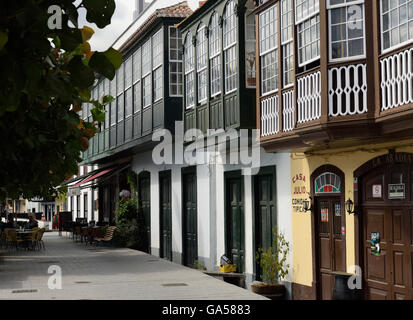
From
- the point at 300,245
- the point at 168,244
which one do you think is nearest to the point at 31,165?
the point at 300,245

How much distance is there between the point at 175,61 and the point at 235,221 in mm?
6953

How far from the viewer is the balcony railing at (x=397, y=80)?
1051 cm

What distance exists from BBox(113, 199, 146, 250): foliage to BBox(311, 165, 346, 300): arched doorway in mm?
13854

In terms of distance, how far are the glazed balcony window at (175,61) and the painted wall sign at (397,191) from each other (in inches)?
470

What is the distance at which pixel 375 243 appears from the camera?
1284 cm

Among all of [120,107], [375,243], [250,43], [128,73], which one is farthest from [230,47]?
[120,107]

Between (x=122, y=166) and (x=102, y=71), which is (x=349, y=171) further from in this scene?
(x=122, y=166)

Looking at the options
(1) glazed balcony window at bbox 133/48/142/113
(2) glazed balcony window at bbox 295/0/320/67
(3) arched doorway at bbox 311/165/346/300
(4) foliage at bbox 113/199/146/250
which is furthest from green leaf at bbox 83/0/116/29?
(4) foliage at bbox 113/199/146/250

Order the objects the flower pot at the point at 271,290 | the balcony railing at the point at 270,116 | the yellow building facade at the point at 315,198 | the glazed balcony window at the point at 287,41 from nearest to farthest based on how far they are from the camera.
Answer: the yellow building facade at the point at 315,198 → the glazed balcony window at the point at 287,41 → the balcony railing at the point at 270,116 → the flower pot at the point at 271,290

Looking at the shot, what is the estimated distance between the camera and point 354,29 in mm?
12070

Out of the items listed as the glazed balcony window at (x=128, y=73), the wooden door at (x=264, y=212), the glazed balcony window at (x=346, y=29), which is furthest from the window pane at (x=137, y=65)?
the glazed balcony window at (x=346, y=29)

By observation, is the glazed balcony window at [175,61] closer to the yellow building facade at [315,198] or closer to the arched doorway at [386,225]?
the yellow building facade at [315,198]

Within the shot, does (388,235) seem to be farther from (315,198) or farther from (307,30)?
(307,30)

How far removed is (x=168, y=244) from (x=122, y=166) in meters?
7.19
